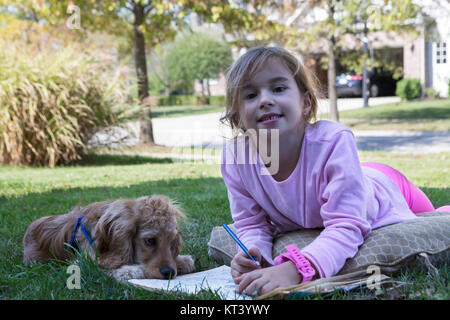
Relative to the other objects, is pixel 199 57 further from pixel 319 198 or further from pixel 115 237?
pixel 319 198

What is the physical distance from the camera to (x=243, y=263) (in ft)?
8.84

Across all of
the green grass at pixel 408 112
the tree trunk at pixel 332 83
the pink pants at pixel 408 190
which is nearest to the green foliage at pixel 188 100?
the green grass at pixel 408 112

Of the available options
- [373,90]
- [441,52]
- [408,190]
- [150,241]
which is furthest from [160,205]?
[373,90]

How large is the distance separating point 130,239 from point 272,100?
1327mm

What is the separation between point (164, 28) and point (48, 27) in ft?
13.3

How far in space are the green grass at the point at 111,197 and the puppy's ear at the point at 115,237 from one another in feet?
0.80

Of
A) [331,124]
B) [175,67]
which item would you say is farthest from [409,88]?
[331,124]

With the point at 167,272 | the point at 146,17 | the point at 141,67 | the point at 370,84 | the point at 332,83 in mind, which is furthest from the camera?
the point at 370,84

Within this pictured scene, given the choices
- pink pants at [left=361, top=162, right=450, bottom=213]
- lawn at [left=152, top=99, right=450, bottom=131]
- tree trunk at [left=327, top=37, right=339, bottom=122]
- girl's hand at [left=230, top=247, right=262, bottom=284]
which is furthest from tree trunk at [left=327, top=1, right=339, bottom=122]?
girl's hand at [left=230, top=247, right=262, bottom=284]

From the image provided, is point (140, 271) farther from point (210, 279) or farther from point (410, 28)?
point (410, 28)

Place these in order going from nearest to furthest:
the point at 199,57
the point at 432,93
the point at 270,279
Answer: the point at 270,279 < the point at 432,93 < the point at 199,57

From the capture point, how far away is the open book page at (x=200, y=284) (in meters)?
2.56

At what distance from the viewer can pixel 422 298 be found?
2357mm

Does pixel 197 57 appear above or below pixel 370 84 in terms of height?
above
